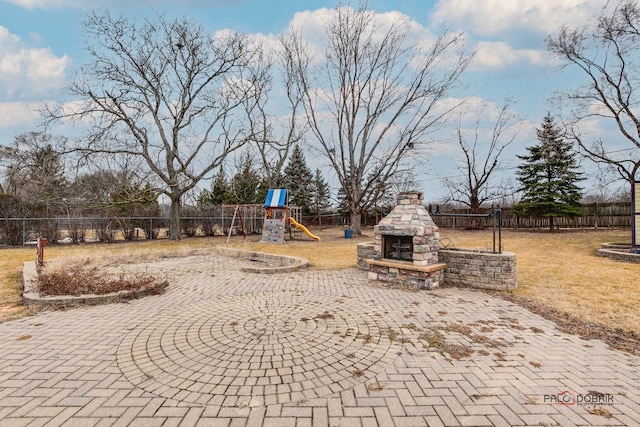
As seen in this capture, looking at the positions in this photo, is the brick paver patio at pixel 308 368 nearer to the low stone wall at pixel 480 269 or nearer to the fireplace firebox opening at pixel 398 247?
the low stone wall at pixel 480 269

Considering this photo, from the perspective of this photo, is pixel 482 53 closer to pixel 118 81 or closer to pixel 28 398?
pixel 118 81

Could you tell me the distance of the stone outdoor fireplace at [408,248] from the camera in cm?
586

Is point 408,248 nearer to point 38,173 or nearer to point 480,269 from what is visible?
point 480,269

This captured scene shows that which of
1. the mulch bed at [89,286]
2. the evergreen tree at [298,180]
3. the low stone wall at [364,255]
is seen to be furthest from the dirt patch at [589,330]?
the evergreen tree at [298,180]

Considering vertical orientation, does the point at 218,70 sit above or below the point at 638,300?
above

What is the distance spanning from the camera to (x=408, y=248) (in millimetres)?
6465

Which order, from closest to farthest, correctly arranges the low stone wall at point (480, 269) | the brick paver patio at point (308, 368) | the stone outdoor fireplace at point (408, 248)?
the brick paver patio at point (308, 368) < the low stone wall at point (480, 269) < the stone outdoor fireplace at point (408, 248)

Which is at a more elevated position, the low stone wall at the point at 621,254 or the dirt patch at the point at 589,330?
the low stone wall at the point at 621,254

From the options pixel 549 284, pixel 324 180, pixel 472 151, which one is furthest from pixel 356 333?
pixel 324 180

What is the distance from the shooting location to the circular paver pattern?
8.30 feet

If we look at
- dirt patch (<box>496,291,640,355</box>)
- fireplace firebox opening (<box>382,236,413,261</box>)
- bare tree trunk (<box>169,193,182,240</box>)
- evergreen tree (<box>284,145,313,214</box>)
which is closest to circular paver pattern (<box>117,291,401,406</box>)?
fireplace firebox opening (<box>382,236,413,261</box>)

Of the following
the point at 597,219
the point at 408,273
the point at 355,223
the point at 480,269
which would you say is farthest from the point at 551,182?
the point at 408,273

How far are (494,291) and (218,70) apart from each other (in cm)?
1552

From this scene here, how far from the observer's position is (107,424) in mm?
2080
